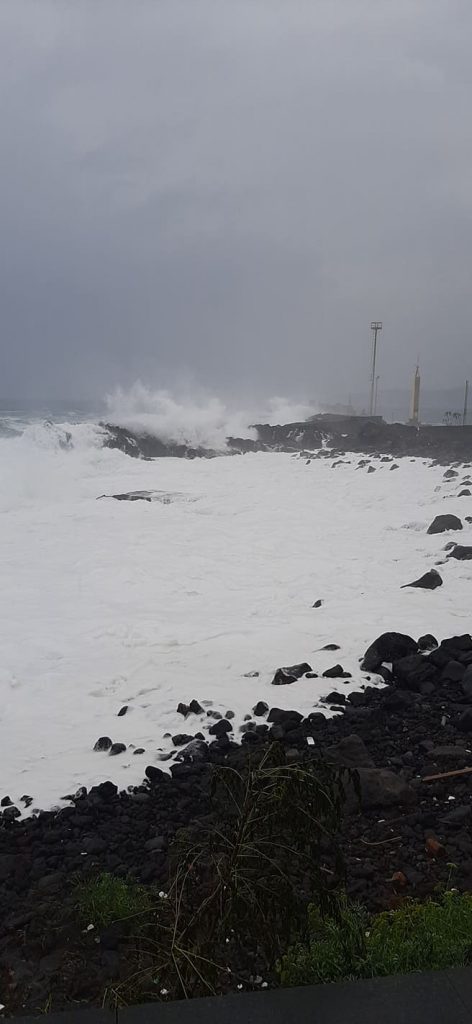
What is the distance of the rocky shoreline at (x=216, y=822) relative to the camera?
118 inches

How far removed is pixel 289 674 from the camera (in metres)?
6.38

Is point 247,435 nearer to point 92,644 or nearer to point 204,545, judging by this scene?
point 204,545

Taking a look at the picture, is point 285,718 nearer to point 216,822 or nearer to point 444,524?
point 216,822

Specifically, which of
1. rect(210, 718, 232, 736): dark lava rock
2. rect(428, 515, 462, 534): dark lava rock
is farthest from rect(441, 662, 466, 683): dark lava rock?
rect(428, 515, 462, 534): dark lava rock

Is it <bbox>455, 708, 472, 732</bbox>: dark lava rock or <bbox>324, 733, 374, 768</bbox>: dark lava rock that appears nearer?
<bbox>324, 733, 374, 768</bbox>: dark lava rock

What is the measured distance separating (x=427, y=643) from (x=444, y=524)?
6647mm

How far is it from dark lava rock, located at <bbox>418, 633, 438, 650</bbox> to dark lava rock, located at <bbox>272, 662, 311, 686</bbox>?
1059mm

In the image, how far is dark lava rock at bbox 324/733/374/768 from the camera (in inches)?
180

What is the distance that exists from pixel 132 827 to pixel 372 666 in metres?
2.94

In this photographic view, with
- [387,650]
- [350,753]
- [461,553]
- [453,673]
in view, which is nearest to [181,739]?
[350,753]

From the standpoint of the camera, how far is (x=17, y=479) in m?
21.3

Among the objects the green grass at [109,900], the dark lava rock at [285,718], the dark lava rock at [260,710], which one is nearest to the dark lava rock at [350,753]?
the dark lava rock at [285,718]

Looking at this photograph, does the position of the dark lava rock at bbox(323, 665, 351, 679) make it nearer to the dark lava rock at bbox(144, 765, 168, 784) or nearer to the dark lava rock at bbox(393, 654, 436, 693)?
the dark lava rock at bbox(393, 654, 436, 693)

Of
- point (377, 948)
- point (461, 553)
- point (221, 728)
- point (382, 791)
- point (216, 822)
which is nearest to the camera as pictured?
point (377, 948)
